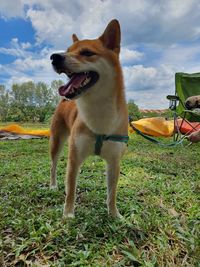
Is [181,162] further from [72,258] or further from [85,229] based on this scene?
[72,258]

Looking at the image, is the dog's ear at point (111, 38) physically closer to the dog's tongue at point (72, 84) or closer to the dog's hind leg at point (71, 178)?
the dog's tongue at point (72, 84)

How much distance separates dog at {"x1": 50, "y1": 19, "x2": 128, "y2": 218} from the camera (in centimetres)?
265

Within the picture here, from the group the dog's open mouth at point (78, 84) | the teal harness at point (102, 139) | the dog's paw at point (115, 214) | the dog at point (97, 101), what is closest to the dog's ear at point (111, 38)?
the dog at point (97, 101)

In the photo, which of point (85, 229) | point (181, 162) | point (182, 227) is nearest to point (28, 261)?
point (85, 229)

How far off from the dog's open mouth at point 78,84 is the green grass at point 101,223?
111 centimetres

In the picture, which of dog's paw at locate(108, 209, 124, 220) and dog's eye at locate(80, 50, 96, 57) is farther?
dog's paw at locate(108, 209, 124, 220)

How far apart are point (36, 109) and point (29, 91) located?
1025 cm

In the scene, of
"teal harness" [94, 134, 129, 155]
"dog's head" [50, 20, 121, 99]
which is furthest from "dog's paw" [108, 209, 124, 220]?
"dog's head" [50, 20, 121, 99]

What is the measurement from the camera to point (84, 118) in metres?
2.90

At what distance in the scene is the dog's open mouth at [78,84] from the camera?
2.59 meters

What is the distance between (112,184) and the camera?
10.2ft

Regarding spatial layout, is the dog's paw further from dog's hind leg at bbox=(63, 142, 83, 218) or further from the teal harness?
the teal harness

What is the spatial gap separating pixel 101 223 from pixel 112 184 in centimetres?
50

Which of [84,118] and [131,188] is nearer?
[84,118]
